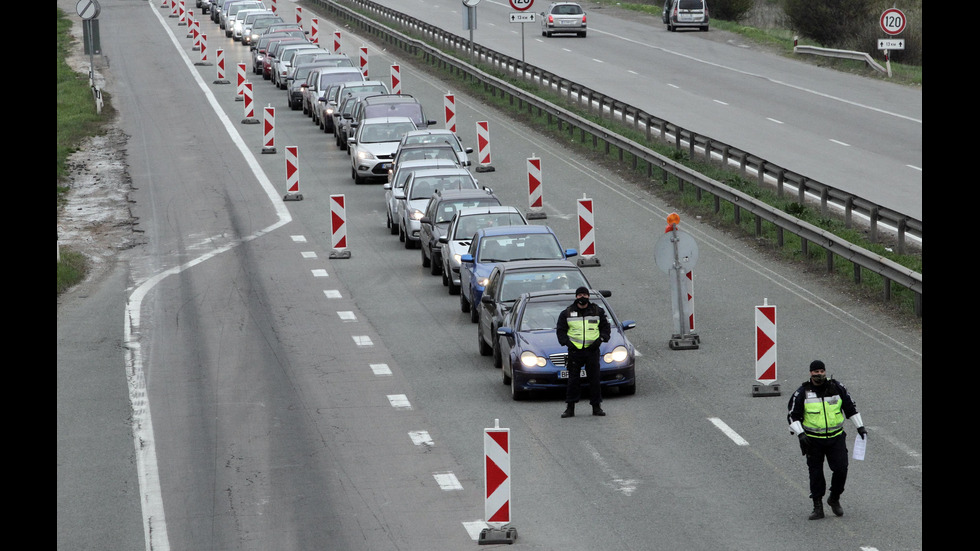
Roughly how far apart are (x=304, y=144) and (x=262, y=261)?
48.8ft

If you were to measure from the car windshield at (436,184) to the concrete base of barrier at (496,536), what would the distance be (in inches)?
661

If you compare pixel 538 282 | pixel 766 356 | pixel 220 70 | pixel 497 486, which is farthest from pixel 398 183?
pixel 220 70

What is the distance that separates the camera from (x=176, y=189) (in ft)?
115

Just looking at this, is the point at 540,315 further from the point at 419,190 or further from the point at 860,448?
the point at 419,190

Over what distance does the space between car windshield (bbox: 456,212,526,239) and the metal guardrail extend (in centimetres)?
447

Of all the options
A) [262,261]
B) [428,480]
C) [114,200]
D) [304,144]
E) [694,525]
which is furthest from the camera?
[304,144]

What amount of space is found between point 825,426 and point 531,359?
17.4 feet

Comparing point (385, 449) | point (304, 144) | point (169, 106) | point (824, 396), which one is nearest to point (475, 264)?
point (385, 449)

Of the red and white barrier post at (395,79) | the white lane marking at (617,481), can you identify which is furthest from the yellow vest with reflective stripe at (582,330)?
the red and white barrier post at (395,79)

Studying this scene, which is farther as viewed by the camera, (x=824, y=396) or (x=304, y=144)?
(x=304, y=144)

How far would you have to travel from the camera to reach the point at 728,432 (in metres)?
16.2

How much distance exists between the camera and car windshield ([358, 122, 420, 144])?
36469 millimetres

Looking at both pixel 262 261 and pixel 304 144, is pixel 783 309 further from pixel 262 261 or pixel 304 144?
pixel 304 144

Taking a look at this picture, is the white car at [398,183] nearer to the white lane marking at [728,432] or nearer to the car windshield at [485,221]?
the car windshield at [485,221]
